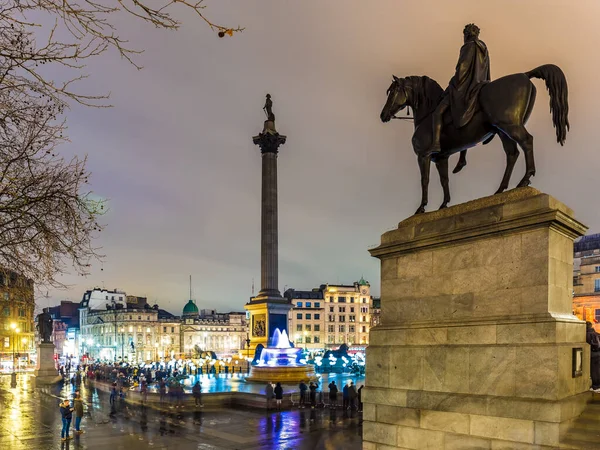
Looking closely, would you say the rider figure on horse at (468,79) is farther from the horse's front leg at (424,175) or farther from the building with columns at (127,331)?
the building with columns at (127,331)

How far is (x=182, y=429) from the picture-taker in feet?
72.0

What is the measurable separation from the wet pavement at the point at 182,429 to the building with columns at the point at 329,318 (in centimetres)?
10098

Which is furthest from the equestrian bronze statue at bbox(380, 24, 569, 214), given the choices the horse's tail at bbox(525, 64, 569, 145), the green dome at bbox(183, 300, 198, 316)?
the green dome at bbox(183, 300, 198, 316)

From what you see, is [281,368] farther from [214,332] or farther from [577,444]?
[214,332]

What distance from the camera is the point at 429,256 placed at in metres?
9.88

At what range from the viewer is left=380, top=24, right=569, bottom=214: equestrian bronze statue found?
9156 millimetres

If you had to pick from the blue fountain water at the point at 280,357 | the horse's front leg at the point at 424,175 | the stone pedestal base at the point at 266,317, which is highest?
the horse's front leg at the point at 424,175

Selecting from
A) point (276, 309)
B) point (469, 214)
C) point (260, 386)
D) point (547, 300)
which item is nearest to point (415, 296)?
point (469, 214)

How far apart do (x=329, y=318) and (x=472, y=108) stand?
124m

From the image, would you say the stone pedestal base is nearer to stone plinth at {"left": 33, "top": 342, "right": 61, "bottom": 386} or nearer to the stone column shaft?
the stone column shaft

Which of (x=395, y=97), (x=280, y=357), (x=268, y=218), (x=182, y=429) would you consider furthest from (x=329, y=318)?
(x=395, y=97)

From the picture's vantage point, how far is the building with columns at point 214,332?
161 m

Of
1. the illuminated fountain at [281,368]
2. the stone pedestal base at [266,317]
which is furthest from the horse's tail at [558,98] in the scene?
the stone pedestal base at [266,317]

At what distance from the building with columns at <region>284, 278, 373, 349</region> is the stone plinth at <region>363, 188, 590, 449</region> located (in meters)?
120
